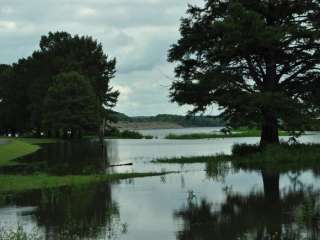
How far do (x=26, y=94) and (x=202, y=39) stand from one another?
229 feet

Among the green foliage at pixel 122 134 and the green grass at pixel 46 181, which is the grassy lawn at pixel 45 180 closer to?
the green grass at pixel 46 181

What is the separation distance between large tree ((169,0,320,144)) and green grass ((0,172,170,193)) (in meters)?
10.3

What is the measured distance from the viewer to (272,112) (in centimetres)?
3719

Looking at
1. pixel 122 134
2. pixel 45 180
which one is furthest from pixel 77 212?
pixel 122 134

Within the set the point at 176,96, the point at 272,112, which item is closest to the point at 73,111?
the point at 176,96

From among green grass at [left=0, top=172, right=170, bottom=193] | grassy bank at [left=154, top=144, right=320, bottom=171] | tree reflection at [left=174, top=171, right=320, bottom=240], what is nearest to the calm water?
tree reflection at [left=174, top=171, right=320, bottom=240]

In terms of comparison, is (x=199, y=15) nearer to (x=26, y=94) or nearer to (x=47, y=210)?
(x=47, y=210)

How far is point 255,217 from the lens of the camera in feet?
55.6

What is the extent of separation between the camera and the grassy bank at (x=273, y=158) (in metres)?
33.4

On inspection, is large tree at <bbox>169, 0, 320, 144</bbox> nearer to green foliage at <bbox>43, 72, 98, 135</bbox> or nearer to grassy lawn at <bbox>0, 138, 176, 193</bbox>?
grassy lawn at <bbox>0, 138, 176, 193</bbox>

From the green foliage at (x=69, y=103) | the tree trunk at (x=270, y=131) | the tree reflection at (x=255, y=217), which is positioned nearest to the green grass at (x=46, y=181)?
the tree reflection at (x=255, y=217)

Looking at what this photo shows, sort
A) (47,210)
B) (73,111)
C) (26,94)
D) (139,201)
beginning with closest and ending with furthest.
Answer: (47,210) < (139,201) < (73,111) < (26,94)

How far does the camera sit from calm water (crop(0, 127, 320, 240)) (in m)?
15.1

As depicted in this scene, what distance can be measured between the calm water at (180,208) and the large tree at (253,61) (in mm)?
8202
